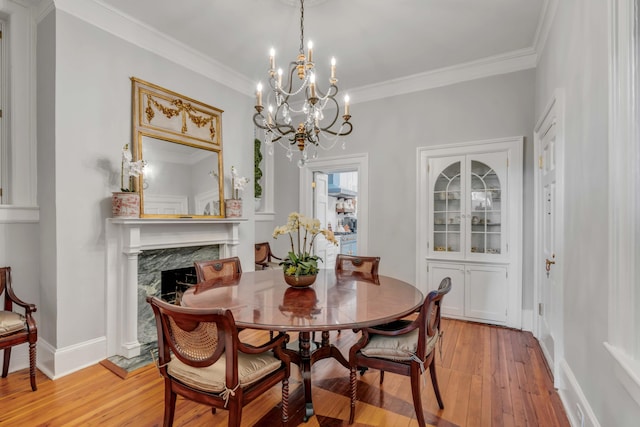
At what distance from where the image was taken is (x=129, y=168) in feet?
9.32

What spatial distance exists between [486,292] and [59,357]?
412cm

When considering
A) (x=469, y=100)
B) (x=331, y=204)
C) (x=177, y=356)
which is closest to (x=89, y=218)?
(x=177, y=356)

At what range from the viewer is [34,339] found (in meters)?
2.32

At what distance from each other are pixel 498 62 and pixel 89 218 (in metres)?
4.39

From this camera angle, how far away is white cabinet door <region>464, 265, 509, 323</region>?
142 inches

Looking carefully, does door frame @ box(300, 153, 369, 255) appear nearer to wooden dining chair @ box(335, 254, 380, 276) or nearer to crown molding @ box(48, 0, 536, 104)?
crown molding @ box(48, 0, 536, 104)

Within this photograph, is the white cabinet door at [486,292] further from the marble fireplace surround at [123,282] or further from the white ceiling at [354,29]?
the marble fireplace surround at [123,282]

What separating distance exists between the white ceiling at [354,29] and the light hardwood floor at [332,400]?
3.00m

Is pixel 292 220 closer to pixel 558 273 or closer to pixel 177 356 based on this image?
pixel 177 356

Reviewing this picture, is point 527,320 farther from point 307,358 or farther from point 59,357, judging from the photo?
point 59,357

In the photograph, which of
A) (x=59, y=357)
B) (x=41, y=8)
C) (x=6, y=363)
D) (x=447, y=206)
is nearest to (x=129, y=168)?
(x=41, y=8)

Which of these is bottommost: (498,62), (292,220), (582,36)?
(292,220)

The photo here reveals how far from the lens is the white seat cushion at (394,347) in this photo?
6.04 feet

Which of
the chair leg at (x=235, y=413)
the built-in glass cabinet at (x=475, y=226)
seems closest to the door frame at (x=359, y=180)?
the built-in glass cabinet at (x=475, y=226)
